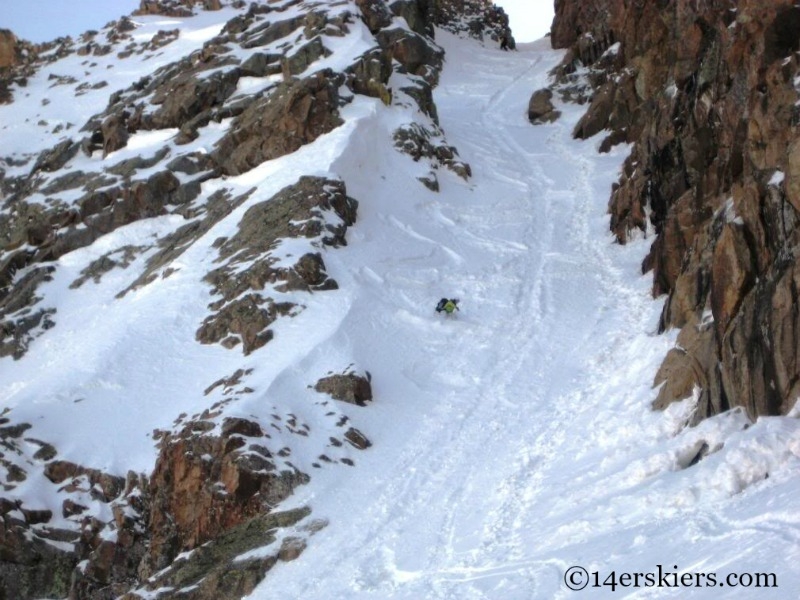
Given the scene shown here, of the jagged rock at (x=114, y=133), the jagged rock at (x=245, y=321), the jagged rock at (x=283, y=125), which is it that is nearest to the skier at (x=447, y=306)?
the jagged rock at (x=245, y=321)

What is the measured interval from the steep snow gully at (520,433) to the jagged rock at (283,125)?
2531mm

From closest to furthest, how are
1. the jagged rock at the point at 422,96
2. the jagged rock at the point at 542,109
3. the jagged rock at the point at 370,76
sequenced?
1. the jagged rock at the point at 370,76
2. the jagged rock at the point at 422,96
3. the jagged rock at the point at 542,109

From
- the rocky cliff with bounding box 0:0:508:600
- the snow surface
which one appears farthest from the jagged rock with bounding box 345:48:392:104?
the snow surface

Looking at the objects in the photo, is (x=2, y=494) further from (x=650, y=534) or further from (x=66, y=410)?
(x=650, y=534)

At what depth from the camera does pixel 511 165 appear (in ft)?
123

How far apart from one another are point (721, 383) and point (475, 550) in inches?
191

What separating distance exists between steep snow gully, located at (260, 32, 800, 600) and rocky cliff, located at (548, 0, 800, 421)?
0.76 m

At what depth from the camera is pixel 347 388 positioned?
19.9 metres

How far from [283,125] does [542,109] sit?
17.7 meters

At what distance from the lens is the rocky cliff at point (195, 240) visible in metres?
17.0

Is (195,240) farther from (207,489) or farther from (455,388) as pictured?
(207,489)

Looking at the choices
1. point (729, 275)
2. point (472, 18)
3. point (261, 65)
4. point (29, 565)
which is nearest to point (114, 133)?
point (261, 65)

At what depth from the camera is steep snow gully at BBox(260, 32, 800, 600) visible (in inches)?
429

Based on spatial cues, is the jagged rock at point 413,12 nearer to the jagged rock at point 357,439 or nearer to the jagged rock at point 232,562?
the jagged rock at point 357,439
